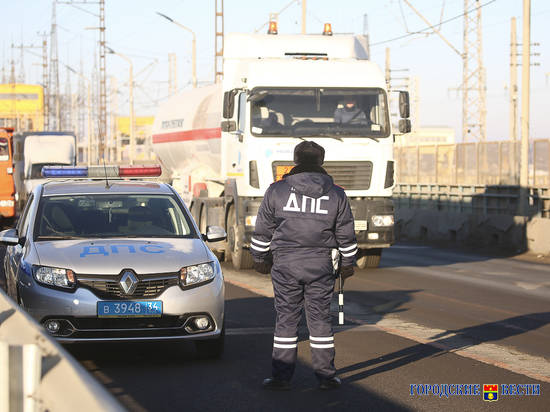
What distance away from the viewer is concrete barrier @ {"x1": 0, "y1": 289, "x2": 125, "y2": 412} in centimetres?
332

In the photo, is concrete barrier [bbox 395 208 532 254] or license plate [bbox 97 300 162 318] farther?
A: concrete barrier [bbox 395 208 532 254]

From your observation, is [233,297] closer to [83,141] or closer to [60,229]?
[60,229]

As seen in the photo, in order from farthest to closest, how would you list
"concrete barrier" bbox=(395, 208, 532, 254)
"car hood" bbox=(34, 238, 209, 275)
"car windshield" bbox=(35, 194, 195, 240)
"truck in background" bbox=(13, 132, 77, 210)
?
"truck in background" bbox=(13, 132, 77, 210) < "concrete barrier" bbox=(395, 208, 532, 254) < "car windshield" bbox=(35, 194, 195, 240) < "car hood" bbox=(34, 238, 209, 275)

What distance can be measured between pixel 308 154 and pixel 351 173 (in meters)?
10.7

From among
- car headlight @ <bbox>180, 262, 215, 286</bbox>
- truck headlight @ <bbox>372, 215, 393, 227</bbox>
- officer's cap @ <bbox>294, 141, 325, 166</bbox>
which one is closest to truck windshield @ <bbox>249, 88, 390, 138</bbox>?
truck headlight @ <bbox>372, 215, 393, 227</bbox>

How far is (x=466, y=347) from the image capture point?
9.83 m

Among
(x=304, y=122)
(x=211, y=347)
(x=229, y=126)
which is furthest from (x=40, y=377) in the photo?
(x=229, y=126)

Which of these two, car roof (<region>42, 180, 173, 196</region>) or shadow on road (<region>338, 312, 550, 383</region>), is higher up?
car roof (<region>42, 180, 173, 196</region>)

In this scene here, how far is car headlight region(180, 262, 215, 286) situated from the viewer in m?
8.59

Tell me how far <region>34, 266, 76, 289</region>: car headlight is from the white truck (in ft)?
30.8

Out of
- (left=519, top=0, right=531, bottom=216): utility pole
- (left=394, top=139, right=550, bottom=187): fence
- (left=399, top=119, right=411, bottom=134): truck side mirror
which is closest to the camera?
(left=399, top=119, right=411, bottom=134): truck side mirror

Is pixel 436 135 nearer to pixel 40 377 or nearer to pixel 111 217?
pixel 111 217

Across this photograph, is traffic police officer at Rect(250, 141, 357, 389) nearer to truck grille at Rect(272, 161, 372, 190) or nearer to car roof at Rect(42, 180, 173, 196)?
car roof at Rect(42, 180, 173, 196)

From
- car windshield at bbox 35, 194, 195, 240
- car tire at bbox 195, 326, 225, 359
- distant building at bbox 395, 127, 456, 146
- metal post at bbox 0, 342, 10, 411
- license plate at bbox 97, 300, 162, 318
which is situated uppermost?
distant building at bbox 395, 127, 456, 146
